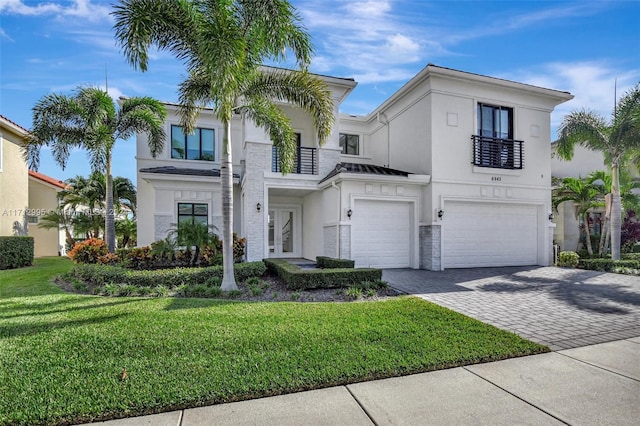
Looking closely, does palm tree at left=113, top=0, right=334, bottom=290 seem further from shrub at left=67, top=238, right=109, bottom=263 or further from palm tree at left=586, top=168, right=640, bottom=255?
palm tree at left=586, top=168, right=640, bottom=255

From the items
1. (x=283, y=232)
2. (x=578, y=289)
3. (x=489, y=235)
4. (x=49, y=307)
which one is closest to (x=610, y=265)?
(x=489, y=235)

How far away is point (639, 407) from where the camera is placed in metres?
3.15

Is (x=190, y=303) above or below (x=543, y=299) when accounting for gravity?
above

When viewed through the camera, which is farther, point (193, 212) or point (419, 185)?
point (193, 212)

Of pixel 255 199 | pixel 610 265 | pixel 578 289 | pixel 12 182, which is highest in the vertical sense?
pixel 12 182

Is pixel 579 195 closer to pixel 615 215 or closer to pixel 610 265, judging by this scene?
pixel 615 215

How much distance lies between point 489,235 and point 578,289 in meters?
4.56

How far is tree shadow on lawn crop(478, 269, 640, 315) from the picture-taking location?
7.04m

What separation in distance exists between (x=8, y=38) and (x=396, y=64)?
39.2ft

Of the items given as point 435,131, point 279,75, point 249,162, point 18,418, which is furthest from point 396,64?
point 18,418

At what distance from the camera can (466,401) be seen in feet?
10.8

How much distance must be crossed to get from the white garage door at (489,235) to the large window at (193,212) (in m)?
9.96

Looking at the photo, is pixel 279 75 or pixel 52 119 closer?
pixel 279 75

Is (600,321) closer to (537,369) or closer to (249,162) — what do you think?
(537,369)
